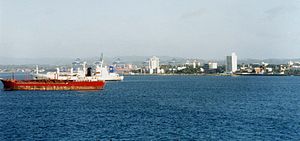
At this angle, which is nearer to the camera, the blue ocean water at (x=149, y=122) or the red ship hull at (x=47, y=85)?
the blue ocean water at (x=149, y=122)

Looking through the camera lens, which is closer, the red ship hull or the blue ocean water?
the blue ocean water

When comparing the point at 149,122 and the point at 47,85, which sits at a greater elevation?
the point at 47,85

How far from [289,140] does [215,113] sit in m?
16.6

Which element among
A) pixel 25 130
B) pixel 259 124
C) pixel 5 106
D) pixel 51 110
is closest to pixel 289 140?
pixel 259 124

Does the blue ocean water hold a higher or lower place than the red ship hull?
lower

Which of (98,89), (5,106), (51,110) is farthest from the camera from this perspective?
(98,89)

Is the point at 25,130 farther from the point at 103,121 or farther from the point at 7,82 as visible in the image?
the point at 7,82

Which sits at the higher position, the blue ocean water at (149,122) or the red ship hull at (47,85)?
the red ship hull at (47,85)

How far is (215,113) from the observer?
160 ft

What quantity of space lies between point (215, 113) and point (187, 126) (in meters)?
10.7

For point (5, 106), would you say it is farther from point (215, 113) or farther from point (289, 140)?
point (289, 140)

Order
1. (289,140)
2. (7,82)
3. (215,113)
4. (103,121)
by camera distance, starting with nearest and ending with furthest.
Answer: (289,140), (103,121), (215,113), (7,82)

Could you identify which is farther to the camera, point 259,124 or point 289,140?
point 259,124

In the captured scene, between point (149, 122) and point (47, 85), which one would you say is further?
point (47, 85)
